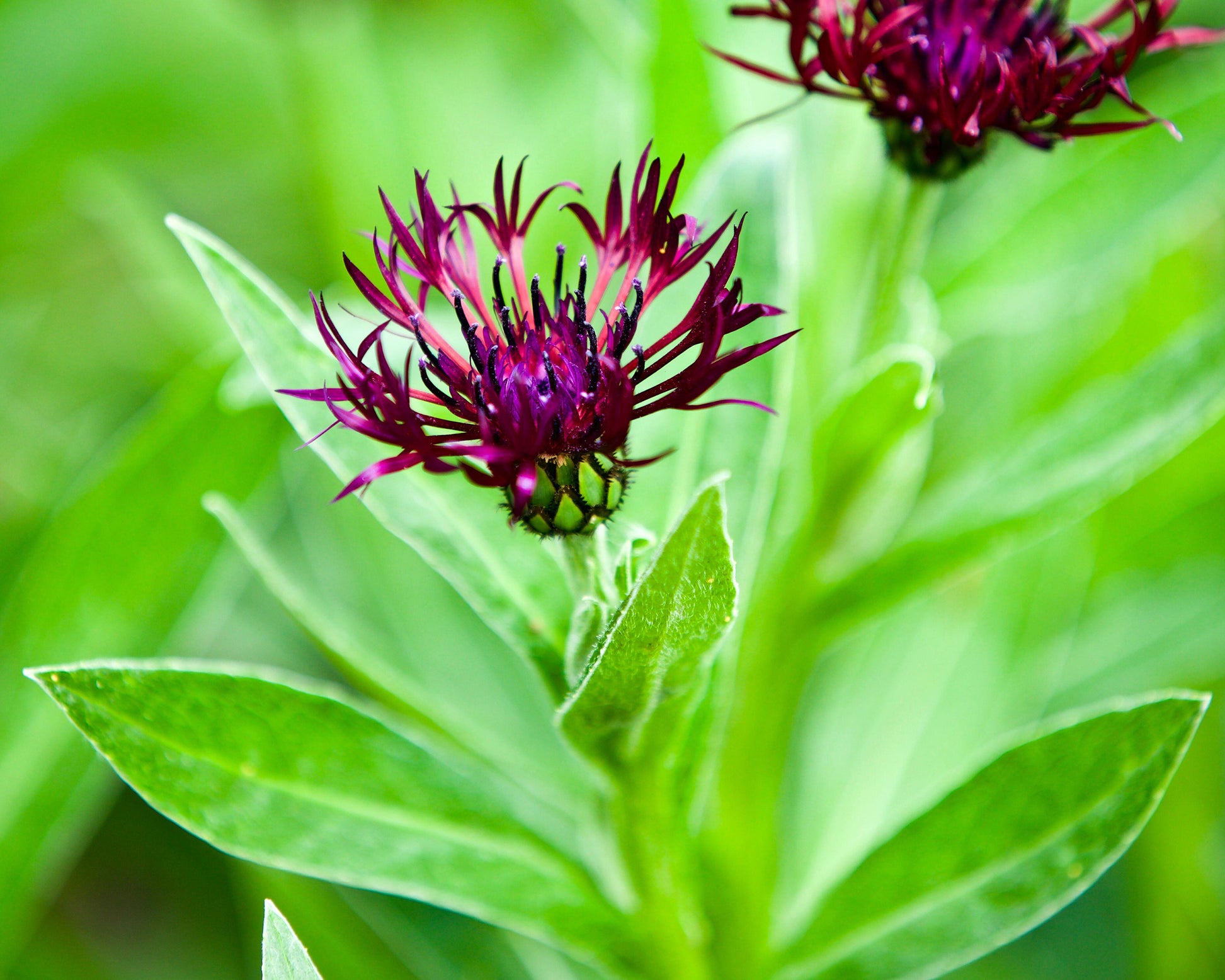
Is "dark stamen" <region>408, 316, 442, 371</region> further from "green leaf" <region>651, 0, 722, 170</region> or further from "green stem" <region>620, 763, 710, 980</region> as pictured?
"green leaf" <region>651, 0, 722, 170</region>

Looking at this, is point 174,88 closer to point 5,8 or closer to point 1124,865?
point 5,8

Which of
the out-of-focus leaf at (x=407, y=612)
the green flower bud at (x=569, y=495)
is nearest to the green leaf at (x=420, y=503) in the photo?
the green flower bud at (x=569, y=495)

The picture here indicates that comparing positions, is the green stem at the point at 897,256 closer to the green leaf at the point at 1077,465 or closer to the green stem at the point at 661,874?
the green leaf at the point at 1077,465

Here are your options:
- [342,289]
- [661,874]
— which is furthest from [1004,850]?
[342,289]

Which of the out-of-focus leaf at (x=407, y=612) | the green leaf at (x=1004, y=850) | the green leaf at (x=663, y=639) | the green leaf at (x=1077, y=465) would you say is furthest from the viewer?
the out-of-focus leaf at (x=407, y=612)

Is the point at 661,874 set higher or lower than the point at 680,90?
lower

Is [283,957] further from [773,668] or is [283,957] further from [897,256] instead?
[897,256]
